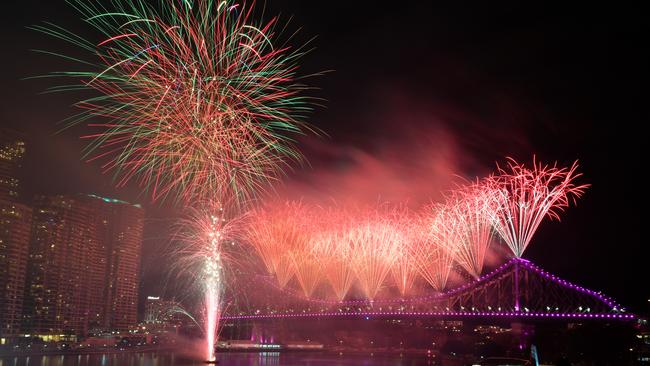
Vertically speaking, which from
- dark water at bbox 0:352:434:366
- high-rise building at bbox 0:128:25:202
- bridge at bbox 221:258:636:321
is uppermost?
high-rise building at bbox 0:128:25:202

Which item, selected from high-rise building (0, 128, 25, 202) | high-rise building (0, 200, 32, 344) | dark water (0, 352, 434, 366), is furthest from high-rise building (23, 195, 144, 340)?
dark water (0, 352, 434, 366)

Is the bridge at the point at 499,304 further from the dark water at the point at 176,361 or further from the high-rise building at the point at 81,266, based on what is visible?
the high-rise building at the point at 81,266

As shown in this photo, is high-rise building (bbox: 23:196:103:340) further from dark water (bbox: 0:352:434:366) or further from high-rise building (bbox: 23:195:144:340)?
dark water (bbox: 0:352:434:366)

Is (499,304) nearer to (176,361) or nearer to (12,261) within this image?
(176,361)

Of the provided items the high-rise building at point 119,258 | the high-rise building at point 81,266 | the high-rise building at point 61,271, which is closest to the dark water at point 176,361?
the high-rise building at point 81,266

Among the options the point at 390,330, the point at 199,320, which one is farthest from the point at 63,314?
the point at 390,330

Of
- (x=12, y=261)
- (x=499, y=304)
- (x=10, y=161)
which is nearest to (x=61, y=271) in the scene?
(x=12, y=261)

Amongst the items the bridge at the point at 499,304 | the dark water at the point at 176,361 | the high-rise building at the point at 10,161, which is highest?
the high-rise building at the point at 10,161

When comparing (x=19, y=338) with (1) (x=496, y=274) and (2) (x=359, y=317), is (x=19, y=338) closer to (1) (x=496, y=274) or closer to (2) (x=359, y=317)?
(2) (x=359, y=317)
